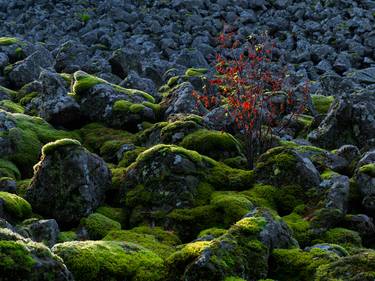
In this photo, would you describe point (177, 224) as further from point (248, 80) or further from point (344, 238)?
point (248, 80)

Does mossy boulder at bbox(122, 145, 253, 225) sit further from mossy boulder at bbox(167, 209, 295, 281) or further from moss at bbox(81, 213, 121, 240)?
mossy boulder at bbox(167, 209, 295, 281)

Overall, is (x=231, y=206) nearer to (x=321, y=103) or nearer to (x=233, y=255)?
(x=233, y=255)

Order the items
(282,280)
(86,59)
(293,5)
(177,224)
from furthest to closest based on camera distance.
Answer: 1. (293,5)
2. (86,59)
3. (177,224)
4. (282,280)

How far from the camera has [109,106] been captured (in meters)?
28.4

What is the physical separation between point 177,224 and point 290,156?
200 inches

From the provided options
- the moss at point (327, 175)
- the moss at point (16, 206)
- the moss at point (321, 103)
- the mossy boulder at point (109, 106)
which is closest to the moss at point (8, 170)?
the moss at point (16, 206)

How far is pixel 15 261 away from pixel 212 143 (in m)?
14.7

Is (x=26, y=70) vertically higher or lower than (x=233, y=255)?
lower

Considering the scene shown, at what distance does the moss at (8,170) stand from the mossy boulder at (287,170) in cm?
985

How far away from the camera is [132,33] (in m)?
64.4

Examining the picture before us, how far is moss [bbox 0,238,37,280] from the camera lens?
8.33m

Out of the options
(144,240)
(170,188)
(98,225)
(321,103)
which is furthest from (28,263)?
(321,103)

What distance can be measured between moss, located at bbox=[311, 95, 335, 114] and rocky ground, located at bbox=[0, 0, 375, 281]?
0.28ft

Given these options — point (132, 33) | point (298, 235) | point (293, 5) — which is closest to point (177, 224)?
point (298, 235)
